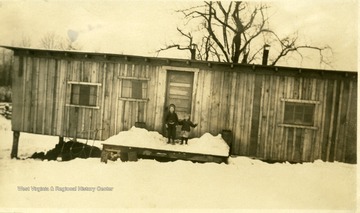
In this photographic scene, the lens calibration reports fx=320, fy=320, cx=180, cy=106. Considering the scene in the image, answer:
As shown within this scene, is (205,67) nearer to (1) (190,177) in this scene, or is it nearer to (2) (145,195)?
(1) (190,177)

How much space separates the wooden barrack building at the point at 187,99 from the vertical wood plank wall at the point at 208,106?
0.02 metres

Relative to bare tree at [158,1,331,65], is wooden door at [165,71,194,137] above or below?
below

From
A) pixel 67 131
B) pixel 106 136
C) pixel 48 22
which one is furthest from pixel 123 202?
pixel 48 22

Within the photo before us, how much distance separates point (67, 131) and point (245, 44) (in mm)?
5188

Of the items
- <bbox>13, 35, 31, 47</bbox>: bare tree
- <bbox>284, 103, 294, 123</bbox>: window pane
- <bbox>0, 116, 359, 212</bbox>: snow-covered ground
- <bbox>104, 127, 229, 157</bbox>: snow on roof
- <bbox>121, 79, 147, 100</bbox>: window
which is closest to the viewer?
<bbox>0, 116, 359, 212</bbox>: snow-covered ground

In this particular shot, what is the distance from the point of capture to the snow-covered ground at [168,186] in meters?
6.33

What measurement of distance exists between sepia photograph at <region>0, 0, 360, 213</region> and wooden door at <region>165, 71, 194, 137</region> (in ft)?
0.09

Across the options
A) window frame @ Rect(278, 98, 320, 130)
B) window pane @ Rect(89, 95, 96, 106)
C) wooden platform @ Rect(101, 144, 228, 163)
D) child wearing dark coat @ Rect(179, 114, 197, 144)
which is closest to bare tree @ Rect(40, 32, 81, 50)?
window pane @ Rect(89, 95, 96, 106)

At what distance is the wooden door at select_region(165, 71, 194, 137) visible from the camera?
7816mm

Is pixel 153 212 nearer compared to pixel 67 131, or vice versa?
pixel 153 212

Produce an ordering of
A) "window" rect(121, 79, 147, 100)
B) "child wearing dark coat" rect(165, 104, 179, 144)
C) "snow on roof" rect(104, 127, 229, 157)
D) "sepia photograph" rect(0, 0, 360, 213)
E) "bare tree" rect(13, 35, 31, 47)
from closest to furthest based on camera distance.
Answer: "sepia photograph" rect(0, 0, 360, 213)
"bare tree" rect(13, 35, 31, 47)
"snow on roof" rect(104, 127, 229, 157)
"child wearing dark coat" rect(165, 104, 179, 144)
"window" rect(121, 79, 147, 100)

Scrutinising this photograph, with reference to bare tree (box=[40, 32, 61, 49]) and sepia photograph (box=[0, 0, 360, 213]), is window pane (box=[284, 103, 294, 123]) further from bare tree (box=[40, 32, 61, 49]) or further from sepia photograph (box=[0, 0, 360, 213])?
bare tree (box=[40, 32, 61, 49])

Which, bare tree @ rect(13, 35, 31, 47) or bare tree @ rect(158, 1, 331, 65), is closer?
bare tree @ rect(13, 35, 31, 47)

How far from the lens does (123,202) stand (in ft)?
20.8
